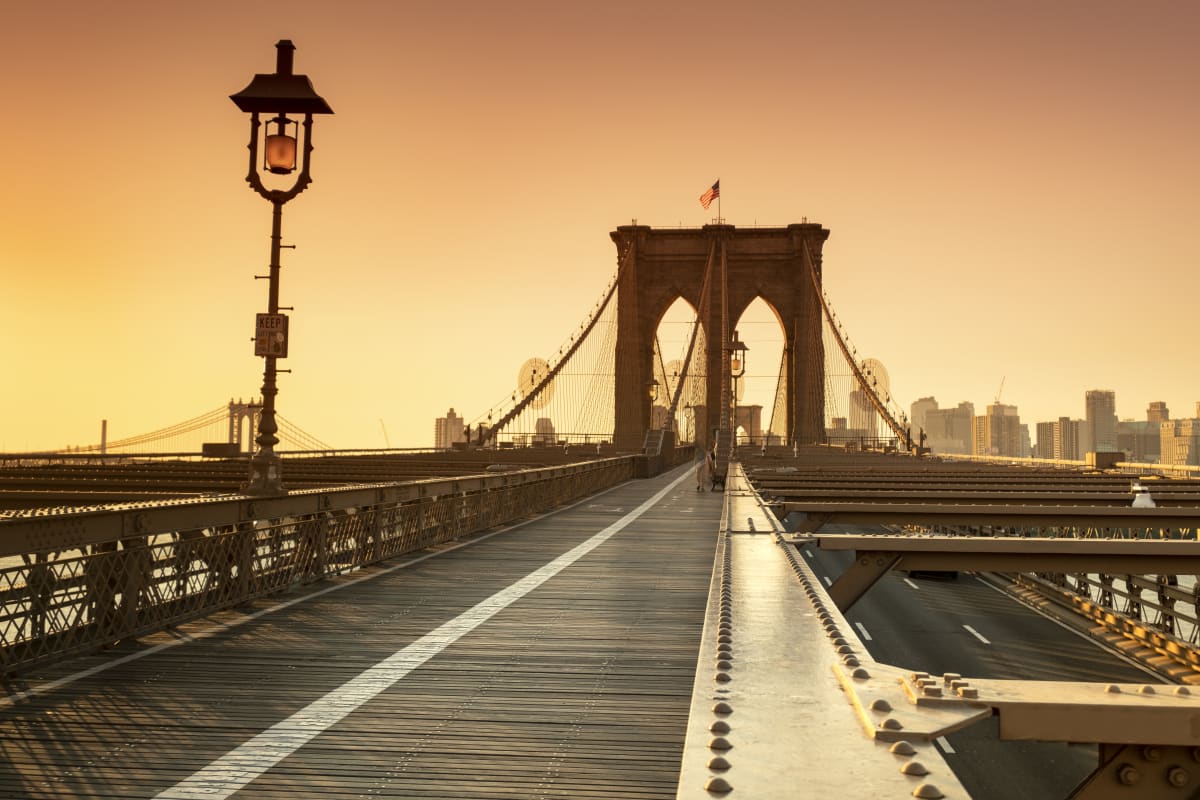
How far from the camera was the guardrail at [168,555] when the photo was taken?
6.95 meters

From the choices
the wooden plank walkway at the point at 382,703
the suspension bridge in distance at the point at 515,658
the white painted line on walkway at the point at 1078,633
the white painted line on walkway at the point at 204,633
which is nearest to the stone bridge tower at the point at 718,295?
the white painted line on walkway at the point at 1078,633

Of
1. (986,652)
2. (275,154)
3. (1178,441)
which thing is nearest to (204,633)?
(275,154)

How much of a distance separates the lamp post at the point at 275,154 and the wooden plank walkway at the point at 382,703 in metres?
2.99

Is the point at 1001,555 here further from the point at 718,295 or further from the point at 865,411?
the point at 865,411

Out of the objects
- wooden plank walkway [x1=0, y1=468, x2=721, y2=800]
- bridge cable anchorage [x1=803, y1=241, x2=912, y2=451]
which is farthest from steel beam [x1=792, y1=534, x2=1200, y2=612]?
bridge cable anchorage [x1=803, y1=241, x2=912, y2=451]

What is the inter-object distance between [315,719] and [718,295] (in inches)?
2943

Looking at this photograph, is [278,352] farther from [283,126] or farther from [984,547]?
[984,547]

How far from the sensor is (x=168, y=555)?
29.8 ft

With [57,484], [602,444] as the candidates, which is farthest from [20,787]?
[602,444]

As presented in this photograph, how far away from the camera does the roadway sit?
1677 cm

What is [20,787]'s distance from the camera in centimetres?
441

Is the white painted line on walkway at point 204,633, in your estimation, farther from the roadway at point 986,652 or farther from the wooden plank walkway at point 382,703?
the roadway at point 986,652

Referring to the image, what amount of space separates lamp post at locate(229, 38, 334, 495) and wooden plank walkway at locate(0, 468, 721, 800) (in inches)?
118

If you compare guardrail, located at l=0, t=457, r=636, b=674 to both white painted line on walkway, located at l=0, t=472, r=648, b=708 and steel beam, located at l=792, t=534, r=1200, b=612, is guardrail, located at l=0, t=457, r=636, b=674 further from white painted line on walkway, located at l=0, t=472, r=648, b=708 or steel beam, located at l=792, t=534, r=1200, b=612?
steel beam, located at l=792, t=534, r=1200, b=612
